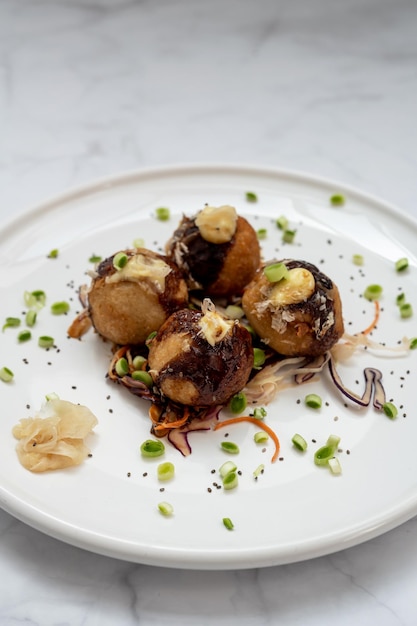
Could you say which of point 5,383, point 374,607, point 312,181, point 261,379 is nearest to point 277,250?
point 312,181

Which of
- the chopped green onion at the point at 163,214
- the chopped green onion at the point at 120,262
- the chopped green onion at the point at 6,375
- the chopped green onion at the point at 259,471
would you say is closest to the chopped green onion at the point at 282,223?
the chopped green onion at the point at 163,214

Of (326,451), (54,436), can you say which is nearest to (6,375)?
(54,436)

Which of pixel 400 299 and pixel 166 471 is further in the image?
pixel 400 299

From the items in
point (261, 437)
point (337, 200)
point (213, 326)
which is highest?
point (337, 200)

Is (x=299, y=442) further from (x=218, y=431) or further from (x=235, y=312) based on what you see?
(x=235, y=312)

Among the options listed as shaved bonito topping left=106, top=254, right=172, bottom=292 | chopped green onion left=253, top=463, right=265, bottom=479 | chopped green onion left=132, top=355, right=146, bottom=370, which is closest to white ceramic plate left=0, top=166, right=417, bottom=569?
chopped green onion left=253, top=463, right=265, bottom=479

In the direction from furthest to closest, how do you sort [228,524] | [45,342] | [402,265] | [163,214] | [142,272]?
1. [163,214]
2. [402,265]
3. [45,342]
4. [142,272]
5. [228,524]
